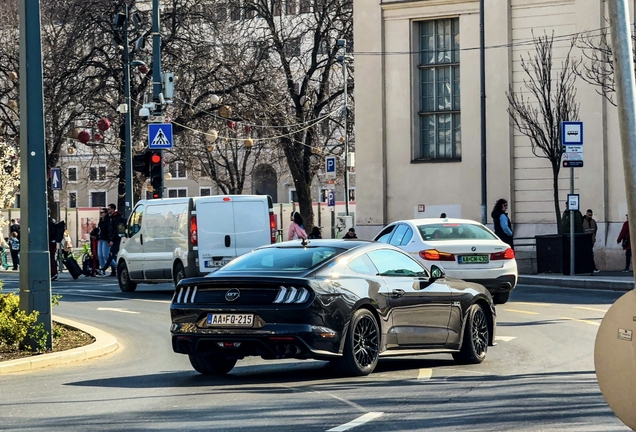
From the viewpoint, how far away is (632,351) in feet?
21.7

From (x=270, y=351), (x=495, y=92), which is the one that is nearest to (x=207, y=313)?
(x=270, y=351)

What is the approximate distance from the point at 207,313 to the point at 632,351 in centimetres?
564

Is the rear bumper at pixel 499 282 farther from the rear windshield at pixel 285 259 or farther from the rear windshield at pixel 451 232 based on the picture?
the rear windshield at pixel 285 259

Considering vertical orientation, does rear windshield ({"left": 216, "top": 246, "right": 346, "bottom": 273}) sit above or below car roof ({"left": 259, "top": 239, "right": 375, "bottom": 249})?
below

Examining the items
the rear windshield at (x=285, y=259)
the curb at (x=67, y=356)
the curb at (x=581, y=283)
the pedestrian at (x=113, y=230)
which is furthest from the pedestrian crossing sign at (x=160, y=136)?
the rear windshield at (x=285, y=259)

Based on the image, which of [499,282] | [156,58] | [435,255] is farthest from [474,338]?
[156,58]

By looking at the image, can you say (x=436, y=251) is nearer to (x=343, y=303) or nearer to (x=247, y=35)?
(x=343, y=303)

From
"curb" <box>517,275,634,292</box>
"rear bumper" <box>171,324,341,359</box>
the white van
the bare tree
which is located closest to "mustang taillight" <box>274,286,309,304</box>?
"rear bumper" <box>171,324,341,359</box>

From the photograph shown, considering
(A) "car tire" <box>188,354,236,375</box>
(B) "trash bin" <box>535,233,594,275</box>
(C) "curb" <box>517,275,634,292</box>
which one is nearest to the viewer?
(A) "car tire" <box>188,354,236,375</box>

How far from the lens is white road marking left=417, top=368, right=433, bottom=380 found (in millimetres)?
11898

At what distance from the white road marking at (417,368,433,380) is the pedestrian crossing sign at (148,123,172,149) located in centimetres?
1775

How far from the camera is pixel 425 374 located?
12172mm

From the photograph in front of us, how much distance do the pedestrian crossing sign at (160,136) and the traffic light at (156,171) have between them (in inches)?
8.6

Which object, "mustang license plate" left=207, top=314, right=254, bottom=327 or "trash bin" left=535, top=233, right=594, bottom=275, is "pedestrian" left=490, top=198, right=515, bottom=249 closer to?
"trash bin" left=535, top=233, right=594, bottom=275
